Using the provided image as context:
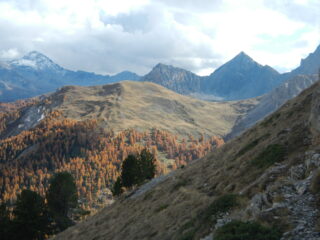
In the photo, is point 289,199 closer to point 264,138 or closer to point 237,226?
point 237,226

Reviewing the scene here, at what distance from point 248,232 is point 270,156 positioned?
12504mm

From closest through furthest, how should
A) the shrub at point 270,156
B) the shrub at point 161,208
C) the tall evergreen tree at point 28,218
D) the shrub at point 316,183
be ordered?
1. the shrub at point 316,183
2. the shrub at point 270,156
3. the shrub at point 161,208
4. the tall evergreen tree at point 28,218

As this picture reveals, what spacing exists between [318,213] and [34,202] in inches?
2307

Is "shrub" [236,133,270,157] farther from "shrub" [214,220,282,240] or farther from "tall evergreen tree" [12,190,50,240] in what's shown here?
"tall evergreen tree" [12,190,50,240]

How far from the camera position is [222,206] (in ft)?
55.0

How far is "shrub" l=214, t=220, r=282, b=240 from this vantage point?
10836 millimetres

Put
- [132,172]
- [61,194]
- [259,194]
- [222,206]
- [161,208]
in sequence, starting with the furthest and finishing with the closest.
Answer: [132,172] < [61,194] < [161,208] < [222,206] < [259,194]

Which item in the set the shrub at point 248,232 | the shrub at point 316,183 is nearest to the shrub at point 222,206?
the shrub at point 248,232

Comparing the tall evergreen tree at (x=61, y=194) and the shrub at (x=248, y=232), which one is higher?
the shrub at (x=248, y=232)

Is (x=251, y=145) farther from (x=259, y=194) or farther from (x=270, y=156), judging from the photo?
(x=259, y=194)

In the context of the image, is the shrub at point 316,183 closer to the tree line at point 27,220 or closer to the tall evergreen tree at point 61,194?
the tree line at point 27,220

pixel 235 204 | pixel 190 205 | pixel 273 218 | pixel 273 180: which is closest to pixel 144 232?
pixel 190 205

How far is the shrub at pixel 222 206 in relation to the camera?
1644cm

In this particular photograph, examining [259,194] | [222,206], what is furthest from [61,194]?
[259,194]
